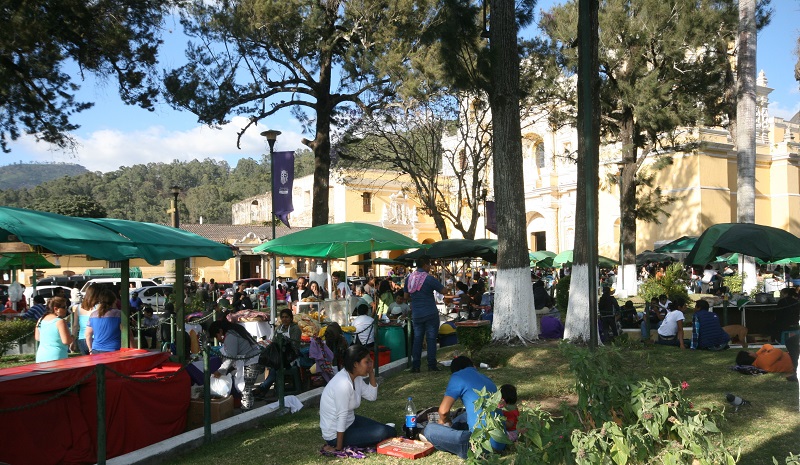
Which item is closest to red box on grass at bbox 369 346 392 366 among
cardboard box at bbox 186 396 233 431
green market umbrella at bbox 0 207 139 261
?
cardboard box at bbox 186 396 233 431

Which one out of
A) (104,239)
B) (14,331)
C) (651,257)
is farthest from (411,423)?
(651,257)

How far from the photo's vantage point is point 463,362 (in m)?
6.02

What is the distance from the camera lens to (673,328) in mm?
11484

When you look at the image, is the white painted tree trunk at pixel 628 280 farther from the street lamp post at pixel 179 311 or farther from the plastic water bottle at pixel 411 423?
the plastic water bottle at pixel 411 423

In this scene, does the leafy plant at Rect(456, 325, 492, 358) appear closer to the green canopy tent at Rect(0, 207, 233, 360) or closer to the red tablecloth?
the green canopy tent at Rect(0, 207, 233, 360)

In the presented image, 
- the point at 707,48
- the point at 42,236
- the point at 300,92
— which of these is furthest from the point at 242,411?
the point at 707,48

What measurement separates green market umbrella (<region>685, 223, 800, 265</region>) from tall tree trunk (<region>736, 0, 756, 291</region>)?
477 centimetres

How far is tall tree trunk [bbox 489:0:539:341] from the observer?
10773 mm

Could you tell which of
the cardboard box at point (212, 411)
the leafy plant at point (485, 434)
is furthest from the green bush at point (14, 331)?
the leafy plant at point (485, 434)

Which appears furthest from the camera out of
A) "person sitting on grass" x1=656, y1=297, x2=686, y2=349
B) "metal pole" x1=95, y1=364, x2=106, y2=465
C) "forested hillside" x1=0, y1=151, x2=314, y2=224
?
"forested hillside" x1=0, y1=151, x2=314, y2=224

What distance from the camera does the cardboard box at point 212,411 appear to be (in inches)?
272

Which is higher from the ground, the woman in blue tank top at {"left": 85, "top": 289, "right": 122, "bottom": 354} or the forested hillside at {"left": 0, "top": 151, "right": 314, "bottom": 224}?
the forested hillside at {"left": 0, "top": 151, "right": 314, "bottom": 224}

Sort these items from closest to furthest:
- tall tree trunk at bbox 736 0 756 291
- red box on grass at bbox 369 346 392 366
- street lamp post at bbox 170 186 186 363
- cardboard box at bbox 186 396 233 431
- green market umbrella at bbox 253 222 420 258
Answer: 1. cardboard box at bbox 186 396 233 431
2. street lamp post at bbox 170 186 186 363
3. red box on grass at bbox 369 346 392 366
4. green market umbrella at bbox 253 222 420 258
5. tall tree trunk at bbox 736 0 756 291

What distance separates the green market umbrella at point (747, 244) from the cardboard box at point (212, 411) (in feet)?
28.3
